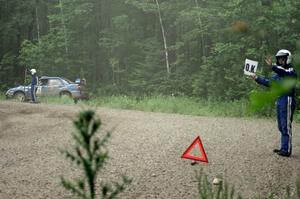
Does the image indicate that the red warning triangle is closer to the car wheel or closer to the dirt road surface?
the dirt road surface

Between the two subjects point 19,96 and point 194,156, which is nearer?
point 194,156

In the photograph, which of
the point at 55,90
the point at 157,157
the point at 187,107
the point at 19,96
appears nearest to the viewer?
the point at 157,157

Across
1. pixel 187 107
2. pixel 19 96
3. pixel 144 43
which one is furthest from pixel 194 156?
pixel 144 43

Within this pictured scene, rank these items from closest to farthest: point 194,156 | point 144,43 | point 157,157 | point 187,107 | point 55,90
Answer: point 194,156
point 157,157
point 187,107
point 55,90
point 144,43

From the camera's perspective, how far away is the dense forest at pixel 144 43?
21547 millimetres

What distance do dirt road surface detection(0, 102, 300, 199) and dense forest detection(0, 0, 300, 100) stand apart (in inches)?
293

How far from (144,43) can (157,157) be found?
2580 centimetres

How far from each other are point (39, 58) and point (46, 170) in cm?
2742

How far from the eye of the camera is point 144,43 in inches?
1353

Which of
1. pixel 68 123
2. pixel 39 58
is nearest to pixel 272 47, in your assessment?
pixel 68 123

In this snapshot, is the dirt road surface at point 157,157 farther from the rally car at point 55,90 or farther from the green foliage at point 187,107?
the rally car at point 55,90

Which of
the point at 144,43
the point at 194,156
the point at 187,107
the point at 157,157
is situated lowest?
the point at 157,157

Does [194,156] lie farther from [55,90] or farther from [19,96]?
[19,96]

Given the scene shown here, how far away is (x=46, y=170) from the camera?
27.1 ft
